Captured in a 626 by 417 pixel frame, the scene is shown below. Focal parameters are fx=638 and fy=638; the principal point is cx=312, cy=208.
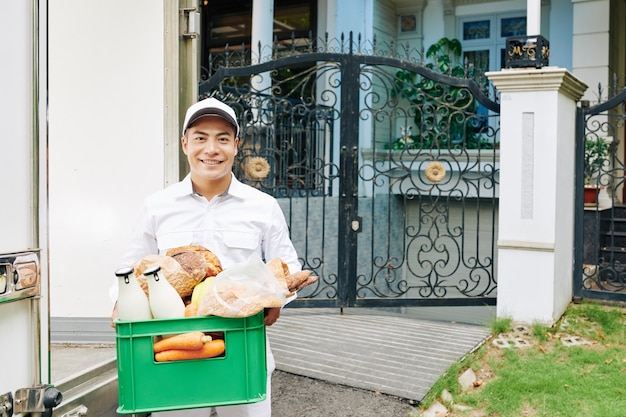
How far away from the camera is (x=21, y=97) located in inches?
75.8

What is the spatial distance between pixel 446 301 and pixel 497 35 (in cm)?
663

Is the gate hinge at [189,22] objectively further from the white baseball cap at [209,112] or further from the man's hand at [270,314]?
the man's hand at [270,314]

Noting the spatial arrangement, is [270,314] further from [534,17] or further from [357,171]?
[534,17]

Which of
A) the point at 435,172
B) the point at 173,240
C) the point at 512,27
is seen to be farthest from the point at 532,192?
the point at 512,27

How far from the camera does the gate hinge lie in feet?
11.3

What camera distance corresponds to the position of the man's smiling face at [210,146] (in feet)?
8.22

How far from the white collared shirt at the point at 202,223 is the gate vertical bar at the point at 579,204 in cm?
434

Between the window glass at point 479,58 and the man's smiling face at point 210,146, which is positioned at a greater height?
the window glass at point 479,58

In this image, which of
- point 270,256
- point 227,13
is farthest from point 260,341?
point 227,13

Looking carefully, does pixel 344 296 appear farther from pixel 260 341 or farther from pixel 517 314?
pixel 260 341

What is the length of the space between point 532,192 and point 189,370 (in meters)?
4.27

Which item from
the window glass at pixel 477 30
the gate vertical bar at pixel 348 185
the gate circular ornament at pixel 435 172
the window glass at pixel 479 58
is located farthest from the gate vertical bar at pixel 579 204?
the window glass at pixel 477 30

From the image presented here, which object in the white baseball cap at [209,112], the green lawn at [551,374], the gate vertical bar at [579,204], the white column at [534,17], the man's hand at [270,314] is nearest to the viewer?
the man's hand at [270,314]

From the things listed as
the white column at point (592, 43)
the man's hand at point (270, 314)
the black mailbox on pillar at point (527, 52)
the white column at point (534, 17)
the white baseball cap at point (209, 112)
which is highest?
the white column at point (592, 43)
